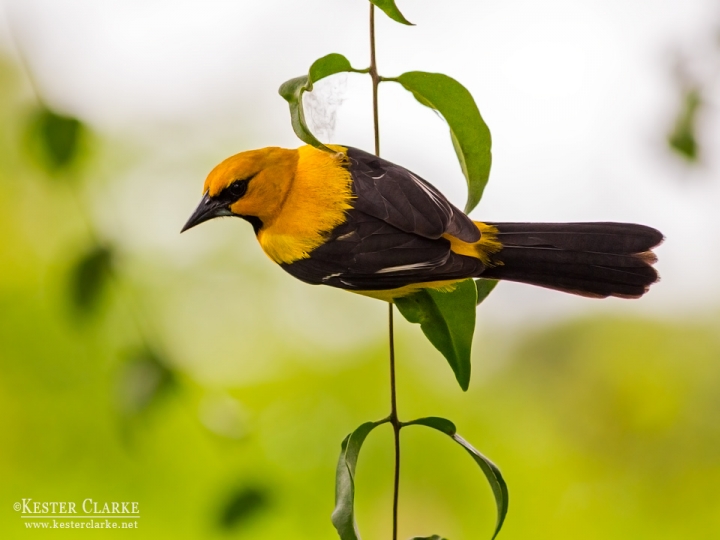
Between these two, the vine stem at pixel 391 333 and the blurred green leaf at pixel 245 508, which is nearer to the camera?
Result: the vine stem at pixel 391 333

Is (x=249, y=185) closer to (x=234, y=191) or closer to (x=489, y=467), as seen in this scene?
(x=234, y=191)

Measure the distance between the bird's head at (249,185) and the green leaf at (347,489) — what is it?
0.85 metres

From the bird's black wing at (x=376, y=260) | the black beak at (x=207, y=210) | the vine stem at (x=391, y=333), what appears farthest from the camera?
the black beak at (x=207, y=210)

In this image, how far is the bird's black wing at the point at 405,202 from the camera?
202 cm

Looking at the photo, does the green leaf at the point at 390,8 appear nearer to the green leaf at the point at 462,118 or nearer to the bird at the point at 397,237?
the green leaf at the point at 462,118

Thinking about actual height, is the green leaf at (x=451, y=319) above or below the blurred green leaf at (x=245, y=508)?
above

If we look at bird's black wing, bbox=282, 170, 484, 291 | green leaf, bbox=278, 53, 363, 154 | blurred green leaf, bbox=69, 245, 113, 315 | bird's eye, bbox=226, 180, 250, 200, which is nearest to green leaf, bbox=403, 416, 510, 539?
bird's black wing, bbox=282, 170, 484, 291

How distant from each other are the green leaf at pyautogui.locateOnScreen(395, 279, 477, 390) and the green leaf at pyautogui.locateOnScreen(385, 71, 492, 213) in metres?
0.21

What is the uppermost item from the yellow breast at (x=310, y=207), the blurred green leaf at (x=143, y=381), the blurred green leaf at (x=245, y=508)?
the yellow breast at (x=310, y=207)

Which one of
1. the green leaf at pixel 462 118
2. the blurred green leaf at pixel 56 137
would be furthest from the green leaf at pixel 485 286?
the blurred green leaf at pixel 56 137

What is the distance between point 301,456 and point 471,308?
2362 mm

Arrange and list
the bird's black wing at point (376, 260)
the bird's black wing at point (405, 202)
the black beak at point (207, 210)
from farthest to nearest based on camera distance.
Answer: the black beak at point (207, 210) < the bird's black wing at point (405, 202) < the bird's black wing at point (376, 260)

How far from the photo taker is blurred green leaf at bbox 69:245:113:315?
1.82 m

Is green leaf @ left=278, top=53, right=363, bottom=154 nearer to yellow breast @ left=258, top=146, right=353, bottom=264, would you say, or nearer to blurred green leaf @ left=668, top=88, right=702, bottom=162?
yellow breast @ left=258, top=146, right=353, bottom=264
